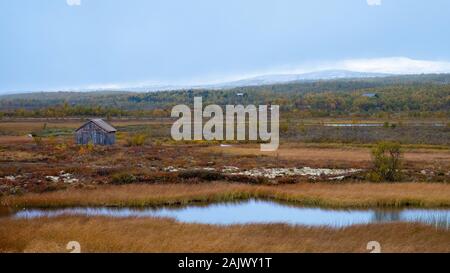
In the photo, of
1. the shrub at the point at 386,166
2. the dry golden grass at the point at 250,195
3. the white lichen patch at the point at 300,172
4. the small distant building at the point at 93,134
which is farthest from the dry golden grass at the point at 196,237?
the small distant building at the point at 93,134

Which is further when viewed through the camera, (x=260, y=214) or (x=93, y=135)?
(x=93, y=135)

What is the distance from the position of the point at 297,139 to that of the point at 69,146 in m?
26.2

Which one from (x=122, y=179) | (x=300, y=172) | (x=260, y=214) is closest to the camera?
(x=260, y=214)

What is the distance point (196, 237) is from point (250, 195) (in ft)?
36.0

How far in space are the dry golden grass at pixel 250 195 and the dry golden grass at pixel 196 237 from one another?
5384 mm

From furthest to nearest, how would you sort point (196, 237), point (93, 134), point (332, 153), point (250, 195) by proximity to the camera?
point (93, 134) < point (332, 153) < point (250, 195) < point (196, 237)

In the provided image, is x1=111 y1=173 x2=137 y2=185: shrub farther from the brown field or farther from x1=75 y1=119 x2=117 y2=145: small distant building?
x1=75 y1=119 x2=117 y2=145: small distant building

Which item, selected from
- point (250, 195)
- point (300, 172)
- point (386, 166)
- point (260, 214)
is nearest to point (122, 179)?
point (250, 195)

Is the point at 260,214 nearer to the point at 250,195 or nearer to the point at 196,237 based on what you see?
the point at 250,195

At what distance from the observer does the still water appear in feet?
67.8

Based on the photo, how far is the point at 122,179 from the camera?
99.8 ft

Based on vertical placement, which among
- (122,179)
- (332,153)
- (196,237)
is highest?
(196,237)
